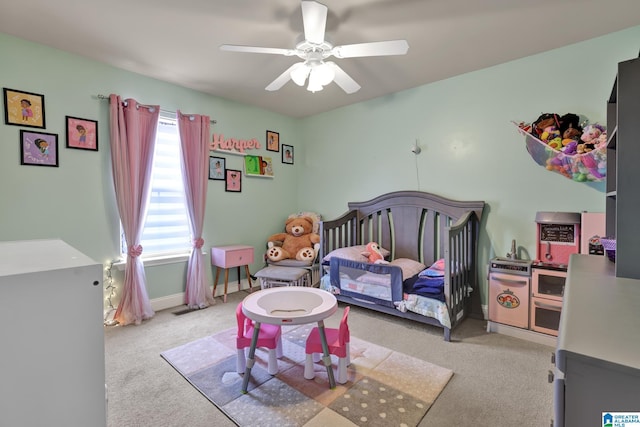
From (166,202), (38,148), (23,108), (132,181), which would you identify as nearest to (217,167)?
(166,202)

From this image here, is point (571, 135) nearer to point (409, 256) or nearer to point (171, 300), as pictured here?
point (409, 256)

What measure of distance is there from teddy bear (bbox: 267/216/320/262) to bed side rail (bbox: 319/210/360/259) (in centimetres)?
35

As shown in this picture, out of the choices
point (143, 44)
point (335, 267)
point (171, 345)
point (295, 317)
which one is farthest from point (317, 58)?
point (171, 345)

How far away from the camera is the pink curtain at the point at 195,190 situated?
321 centimetres

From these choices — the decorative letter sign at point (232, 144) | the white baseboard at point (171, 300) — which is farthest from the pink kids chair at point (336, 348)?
the decorative letter sign at point (232, 144)

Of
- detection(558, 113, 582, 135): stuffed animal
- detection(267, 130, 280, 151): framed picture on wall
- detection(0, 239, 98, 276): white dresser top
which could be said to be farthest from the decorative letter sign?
detection(558, 113, 582, 135): stuffed animal

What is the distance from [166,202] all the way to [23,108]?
1310 millimetres

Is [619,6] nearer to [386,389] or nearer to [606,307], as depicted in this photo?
[606,307]

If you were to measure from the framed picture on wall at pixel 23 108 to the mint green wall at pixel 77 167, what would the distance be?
0.04m

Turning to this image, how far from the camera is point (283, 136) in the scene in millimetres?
4324

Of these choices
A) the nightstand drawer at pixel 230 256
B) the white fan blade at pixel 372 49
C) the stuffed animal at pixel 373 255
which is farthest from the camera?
the nightstand drawer at pixel 230 256

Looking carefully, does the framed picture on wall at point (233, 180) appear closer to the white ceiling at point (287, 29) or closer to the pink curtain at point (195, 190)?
the pink curtain at point (195, 190)

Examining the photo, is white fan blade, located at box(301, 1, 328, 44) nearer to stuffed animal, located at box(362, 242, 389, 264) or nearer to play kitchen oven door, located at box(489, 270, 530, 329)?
stuffed animal, located at box(362, 242, 389, 264)

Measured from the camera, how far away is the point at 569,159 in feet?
7.45
